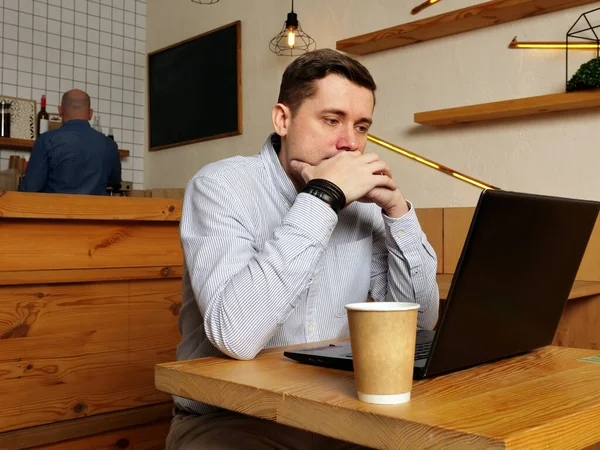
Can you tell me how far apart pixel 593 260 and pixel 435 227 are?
2.27 feet

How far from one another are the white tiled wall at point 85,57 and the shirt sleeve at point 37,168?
0.84 metres

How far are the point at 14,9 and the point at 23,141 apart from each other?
0.86m

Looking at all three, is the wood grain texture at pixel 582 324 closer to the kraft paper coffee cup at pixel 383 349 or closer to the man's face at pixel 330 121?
the man's face at pixel 330 121

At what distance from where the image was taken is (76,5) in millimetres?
4793

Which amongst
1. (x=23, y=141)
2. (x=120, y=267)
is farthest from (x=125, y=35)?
(x=120, y=267)

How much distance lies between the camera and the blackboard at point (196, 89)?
4297 millimetres

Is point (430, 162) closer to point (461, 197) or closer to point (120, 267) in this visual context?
point (461, 197)

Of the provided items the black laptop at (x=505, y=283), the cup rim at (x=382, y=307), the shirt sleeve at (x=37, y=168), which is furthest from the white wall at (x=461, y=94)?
the cup rim at (x=382, y=307)

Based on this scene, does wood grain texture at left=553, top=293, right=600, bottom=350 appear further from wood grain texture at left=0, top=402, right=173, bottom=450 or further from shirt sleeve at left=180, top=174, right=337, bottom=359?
shirt sleeve at left=180, top=174, right=337, bottom=359

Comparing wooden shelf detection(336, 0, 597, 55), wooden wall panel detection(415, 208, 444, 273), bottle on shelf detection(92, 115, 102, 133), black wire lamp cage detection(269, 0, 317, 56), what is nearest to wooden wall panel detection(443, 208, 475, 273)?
wooden wall panel detection(415, 208, 444, 273)

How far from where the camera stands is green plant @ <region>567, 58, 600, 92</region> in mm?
2541

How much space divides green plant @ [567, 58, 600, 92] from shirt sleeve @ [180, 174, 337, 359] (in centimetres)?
177

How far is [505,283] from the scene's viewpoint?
37.6 inches

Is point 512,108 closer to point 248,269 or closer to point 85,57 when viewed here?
point 248,269
